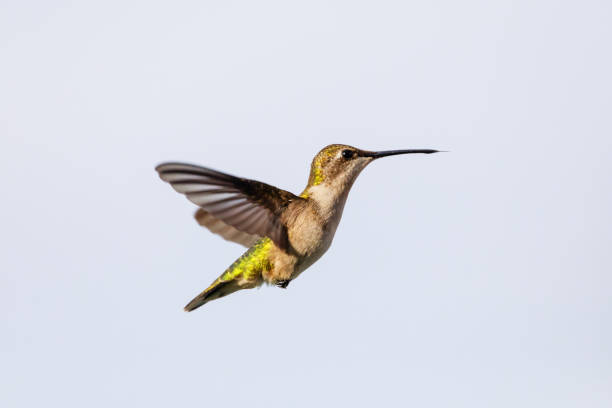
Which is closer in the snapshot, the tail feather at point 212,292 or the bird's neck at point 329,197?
the bird's neck at point 329,197

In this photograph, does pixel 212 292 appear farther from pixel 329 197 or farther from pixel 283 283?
pixel 329 197

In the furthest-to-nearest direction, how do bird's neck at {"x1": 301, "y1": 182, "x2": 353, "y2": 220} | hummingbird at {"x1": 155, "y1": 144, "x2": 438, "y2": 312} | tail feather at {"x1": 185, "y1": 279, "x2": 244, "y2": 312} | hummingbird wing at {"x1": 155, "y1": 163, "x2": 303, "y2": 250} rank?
tail feather at {"x1": 185, "y1": 279, "x2": 244, "y2": 312}
bird's neck at {"x1": 301, "y1": 182, "x2": 353, "y2": 220}
hummingbird at {"x1": 155, "y1": 144, "x2": 438, "y2": 312}
hummingbird wing at {"x1": 155, "y1": 163, "x2": 303, "y2": 250}

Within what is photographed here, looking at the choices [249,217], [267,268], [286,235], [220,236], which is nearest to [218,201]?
[249,217]

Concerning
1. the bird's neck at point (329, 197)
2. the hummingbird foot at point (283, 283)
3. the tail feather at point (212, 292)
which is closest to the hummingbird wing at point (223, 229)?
the tail feather at point (212, 292)

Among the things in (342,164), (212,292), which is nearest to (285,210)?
(342,164)

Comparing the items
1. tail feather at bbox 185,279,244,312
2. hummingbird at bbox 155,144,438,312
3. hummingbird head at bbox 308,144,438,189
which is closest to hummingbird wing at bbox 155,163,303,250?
hummingbird at bbox 155,144,438,312

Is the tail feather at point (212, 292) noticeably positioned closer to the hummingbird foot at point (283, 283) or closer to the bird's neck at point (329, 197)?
the hummingbird foot at point (283, 283)

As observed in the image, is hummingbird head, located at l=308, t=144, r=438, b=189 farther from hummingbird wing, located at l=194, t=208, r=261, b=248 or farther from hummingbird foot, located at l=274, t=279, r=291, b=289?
hummingbird wing, located at l=194, t=208, r=261, b=248

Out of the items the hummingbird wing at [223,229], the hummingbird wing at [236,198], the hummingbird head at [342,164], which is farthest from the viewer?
the hummingbird wing at [223,229]
